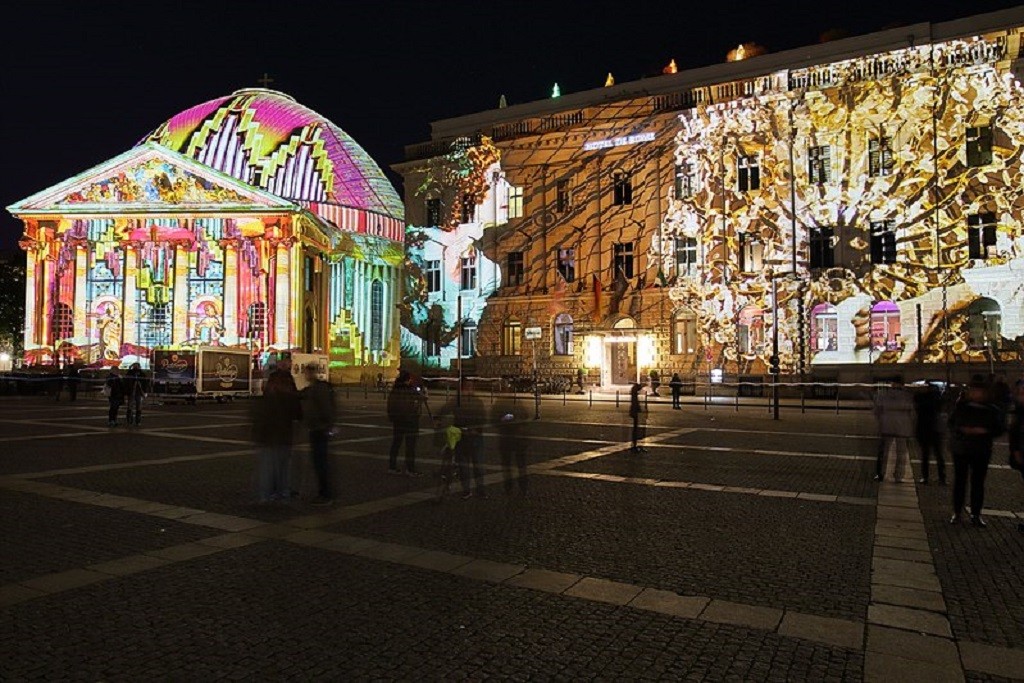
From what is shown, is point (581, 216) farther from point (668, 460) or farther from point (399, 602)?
point (399, 602)

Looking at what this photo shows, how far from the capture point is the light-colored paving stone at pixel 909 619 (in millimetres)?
5783

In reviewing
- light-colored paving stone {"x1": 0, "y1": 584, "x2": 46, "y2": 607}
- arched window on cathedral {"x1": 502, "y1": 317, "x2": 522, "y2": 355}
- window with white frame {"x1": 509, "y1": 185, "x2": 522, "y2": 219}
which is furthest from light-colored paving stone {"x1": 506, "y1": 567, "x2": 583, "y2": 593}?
window with white frame {"x1": 509, "y1": 185, "x2": 522, "y2": 219}

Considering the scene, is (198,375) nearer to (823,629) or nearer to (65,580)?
(65,580)

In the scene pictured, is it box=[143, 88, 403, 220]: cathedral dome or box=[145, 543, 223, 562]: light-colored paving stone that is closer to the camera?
box=[145, 543, 223, 562]: light-colored paving stone

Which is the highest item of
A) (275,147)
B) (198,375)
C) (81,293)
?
(275,147)

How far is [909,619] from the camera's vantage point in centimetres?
600

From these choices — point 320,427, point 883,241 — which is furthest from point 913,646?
point 883,241

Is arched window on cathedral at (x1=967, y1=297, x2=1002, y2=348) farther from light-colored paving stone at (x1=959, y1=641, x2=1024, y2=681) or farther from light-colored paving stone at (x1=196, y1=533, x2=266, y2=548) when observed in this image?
light-colored paving stone at (x1=196, y1=533, x2=266, y2=548)

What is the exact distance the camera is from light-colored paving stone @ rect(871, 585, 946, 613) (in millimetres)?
6352

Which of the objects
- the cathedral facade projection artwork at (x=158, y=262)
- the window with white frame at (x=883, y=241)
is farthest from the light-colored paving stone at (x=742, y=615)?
the cathedral facade projection artwork at (x=158, y=262)

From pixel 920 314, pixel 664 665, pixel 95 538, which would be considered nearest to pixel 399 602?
pixel 664 665

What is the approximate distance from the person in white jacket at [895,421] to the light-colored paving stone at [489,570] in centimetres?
847

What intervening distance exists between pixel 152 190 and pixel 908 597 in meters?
63.4

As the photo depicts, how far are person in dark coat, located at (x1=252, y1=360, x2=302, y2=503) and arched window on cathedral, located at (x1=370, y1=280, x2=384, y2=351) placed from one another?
6589 cm
